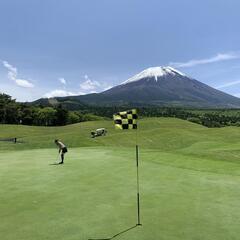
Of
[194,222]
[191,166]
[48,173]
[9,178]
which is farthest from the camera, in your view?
[191,166]

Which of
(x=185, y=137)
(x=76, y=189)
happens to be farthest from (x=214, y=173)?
(x=185, y=137)

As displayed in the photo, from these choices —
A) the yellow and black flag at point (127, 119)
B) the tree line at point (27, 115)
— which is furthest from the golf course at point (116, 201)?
the tree line at point (27, 115)

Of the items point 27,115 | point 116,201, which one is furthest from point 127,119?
point 27,115

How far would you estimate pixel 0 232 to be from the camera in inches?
398

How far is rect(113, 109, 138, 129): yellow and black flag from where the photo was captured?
Result: 12.3m

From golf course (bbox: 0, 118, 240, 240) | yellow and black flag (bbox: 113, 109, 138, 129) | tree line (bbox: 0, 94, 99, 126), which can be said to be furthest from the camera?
tree line (bbox: 0, 94, 99, 126)

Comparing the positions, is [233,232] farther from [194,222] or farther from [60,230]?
[60,230]

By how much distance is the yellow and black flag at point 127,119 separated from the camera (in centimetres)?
Result: 1233

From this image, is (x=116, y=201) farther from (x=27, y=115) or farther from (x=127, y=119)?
(x=27, y=115)

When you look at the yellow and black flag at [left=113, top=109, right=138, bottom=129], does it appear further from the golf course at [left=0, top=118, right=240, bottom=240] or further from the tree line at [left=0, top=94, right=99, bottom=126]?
the tree line at [left=0, top=94, right=99, bottom=126]

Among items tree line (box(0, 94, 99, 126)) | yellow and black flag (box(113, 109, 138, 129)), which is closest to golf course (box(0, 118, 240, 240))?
yellow and black flag (box(113, 109, 138, 129))

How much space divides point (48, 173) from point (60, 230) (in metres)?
9.57

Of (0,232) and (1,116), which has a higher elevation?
(1,116)

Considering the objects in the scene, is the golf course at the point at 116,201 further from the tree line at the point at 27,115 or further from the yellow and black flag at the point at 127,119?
the tree line at the point at 27,115
